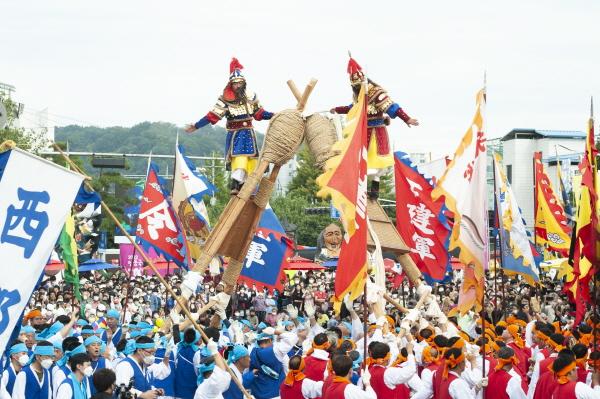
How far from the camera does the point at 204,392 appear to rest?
456 inches

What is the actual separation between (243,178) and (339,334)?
A: 12.5 feet

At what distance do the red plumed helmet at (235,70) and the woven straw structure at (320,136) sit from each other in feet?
4.72

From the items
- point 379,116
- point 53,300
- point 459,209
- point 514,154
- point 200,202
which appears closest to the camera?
point 459,209

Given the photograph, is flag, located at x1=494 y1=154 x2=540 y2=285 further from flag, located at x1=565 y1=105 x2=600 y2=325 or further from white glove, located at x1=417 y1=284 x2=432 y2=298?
flag, located at x1=565 y1=105 x2=600 y2=325

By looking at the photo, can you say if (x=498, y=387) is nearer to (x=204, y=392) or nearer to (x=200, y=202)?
(x=204, y=392)

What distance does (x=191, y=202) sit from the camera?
21.0 meters

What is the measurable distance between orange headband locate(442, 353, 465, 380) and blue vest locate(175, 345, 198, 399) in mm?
3250

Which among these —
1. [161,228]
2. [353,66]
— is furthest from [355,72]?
[161,228]

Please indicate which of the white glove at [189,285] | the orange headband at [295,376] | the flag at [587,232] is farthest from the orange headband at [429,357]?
the white glove at [189,285]

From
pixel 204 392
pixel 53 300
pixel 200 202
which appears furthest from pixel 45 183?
pixel 53 300

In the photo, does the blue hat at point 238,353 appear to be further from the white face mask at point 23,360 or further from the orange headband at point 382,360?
the white face mask at point 23,360

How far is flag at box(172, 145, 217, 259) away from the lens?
68.5ft

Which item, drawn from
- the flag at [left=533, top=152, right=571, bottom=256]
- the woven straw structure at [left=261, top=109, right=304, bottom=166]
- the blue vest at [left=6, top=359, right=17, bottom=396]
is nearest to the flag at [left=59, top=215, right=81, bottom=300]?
the woven straw structure at [left=261, top=109, right=304, bottom=166]

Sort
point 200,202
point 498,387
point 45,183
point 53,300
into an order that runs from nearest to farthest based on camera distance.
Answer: point 45,183, point 498,387, point 200,202, point 53,300
